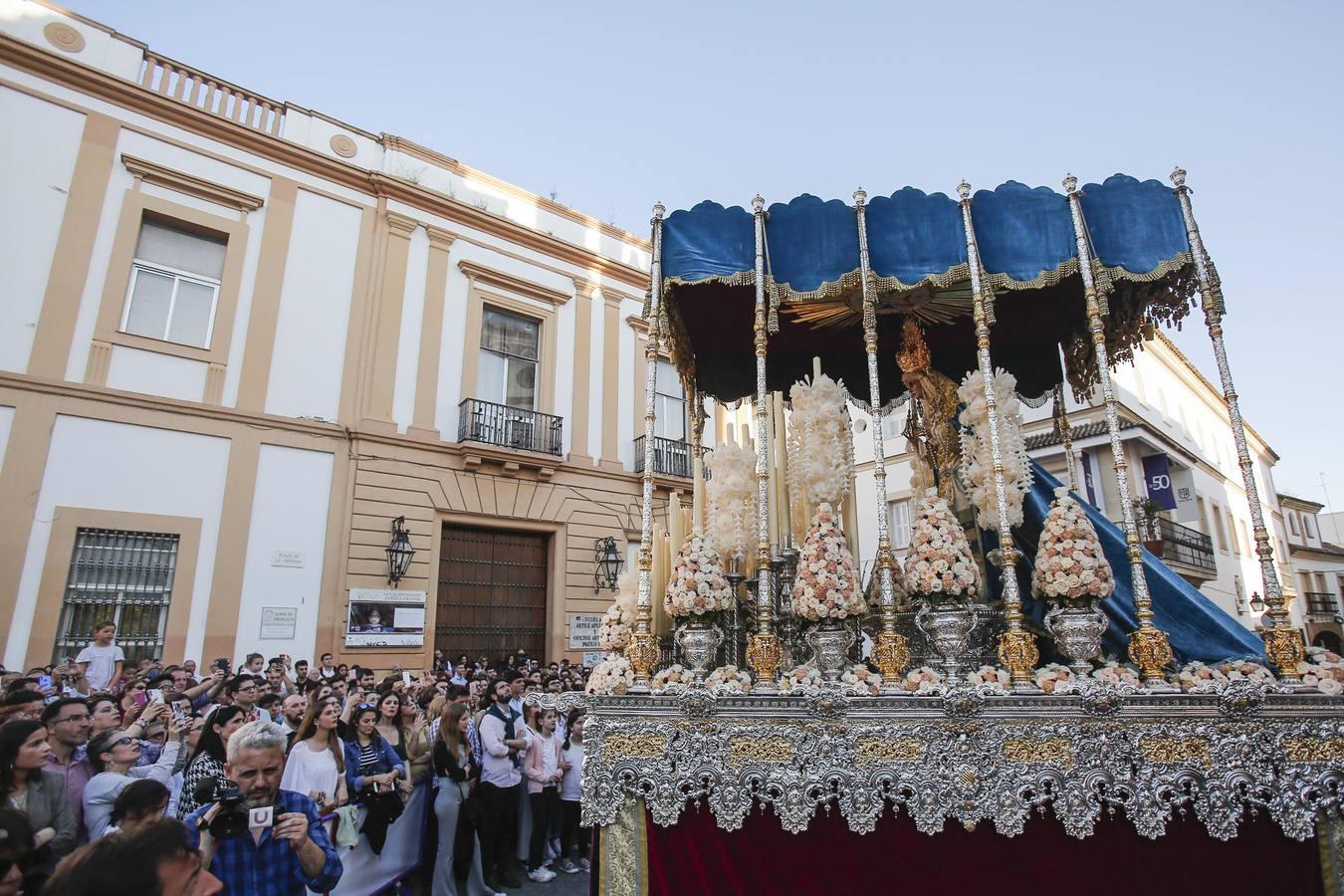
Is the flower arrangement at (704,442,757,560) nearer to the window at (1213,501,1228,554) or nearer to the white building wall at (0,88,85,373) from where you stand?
the white building wall at (0,88,85,373)

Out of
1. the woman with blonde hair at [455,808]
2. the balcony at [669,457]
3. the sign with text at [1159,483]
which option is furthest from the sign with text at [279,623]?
the sign with text at [1159,483]

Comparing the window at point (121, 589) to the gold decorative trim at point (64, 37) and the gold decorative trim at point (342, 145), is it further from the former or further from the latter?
the gold decorative trim at point (342, 145)

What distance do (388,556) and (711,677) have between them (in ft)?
27.6

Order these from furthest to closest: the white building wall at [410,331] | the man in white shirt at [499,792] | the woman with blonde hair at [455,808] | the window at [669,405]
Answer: the window at [669,405], the white building wall at [410,331], the man in white shirt at [499,792], the woman with blonde hair at [455,808]

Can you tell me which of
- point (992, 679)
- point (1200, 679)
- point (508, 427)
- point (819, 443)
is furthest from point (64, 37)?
point (1200, 679)

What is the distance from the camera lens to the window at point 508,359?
43.8 feet

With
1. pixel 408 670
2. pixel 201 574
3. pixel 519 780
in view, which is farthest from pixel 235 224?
pixel 519 780

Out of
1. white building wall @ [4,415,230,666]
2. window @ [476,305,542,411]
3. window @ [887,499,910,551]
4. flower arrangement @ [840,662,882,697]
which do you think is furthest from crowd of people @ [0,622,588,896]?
window @ [887,499,910,551]

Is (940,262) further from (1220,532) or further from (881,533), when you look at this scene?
(1220,532)

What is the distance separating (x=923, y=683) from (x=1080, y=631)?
2.95 feet

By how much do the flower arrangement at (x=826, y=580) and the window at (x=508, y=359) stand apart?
32.0 feet

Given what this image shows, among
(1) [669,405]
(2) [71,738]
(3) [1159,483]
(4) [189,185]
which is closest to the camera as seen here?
(2) [71,738]

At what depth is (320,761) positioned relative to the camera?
441 centimetres

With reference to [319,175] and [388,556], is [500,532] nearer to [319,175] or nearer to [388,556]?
[388,556]
